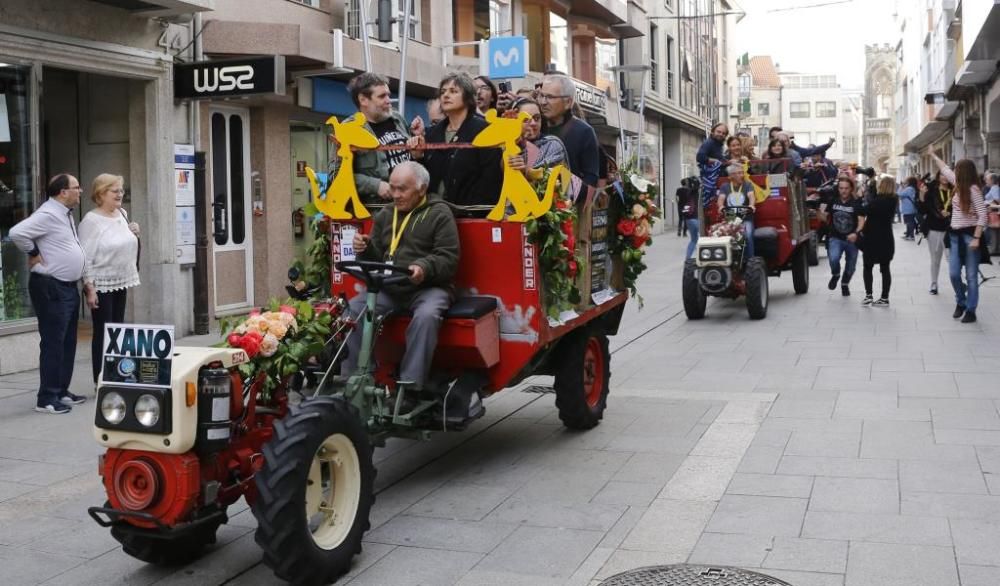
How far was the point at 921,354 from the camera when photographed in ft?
34.3

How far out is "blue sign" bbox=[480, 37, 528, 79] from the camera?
1852cm

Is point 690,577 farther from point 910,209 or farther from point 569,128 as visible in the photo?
point 910,209

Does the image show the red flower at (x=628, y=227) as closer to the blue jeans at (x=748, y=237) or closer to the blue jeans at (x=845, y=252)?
the blue jeans at (x=748, y=237)

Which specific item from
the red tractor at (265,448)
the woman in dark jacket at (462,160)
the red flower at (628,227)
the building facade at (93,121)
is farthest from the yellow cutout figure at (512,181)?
the building facade at (93,121)

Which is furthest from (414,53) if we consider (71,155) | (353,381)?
(353,381)

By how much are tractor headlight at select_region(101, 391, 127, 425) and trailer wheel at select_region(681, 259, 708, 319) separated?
→ 1000cm

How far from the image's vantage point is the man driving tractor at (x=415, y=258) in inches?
227

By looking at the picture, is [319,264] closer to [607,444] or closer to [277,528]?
[607,444]

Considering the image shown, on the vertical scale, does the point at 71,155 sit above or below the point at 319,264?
above

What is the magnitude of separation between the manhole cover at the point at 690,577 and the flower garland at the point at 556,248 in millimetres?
2135

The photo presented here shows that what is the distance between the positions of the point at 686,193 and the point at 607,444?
25280mm

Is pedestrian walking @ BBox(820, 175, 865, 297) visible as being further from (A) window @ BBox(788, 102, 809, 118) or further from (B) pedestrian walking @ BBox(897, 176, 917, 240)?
(A) window @ BBox(788, 102, 809, 118)

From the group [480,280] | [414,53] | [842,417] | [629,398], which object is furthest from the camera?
[414,53]

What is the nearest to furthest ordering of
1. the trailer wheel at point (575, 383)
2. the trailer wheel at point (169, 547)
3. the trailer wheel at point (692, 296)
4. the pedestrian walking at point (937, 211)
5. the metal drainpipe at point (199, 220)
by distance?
1. the trailer wheel at point (169, 547)
2. the trailer wheel at point (575, 383)
3. the metal drainpipe at point (199, 220)
4. the trailer wheel at point (692, 296)
5. the pedestrian walking at point (937, 211)
